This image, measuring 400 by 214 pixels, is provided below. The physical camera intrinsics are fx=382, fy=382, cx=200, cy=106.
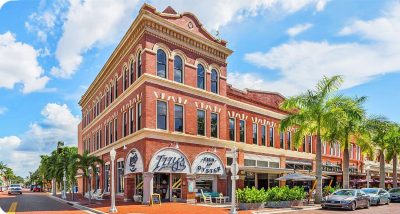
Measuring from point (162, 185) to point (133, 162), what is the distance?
273 cm

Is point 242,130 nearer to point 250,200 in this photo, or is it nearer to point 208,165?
point 208,165

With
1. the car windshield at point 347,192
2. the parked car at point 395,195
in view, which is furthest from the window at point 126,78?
the parked car at point 395,195

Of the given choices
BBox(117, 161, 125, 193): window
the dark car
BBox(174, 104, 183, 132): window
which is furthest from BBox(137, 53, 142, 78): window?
the dark car

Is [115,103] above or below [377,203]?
above

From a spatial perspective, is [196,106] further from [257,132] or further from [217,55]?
[257,132]

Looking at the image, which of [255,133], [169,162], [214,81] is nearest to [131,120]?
[169,162]

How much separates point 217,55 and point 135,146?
10756 mm

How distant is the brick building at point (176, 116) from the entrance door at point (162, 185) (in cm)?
7

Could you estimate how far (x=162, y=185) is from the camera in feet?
92.5

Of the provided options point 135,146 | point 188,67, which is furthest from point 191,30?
point 135,146

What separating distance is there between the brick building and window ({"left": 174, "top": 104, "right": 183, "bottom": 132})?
0.08 meters

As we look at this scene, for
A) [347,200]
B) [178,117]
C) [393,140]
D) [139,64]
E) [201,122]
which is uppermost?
[139,64]

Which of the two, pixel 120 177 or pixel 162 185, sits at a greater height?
pixel 120 177

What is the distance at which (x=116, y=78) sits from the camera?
1388 inches
